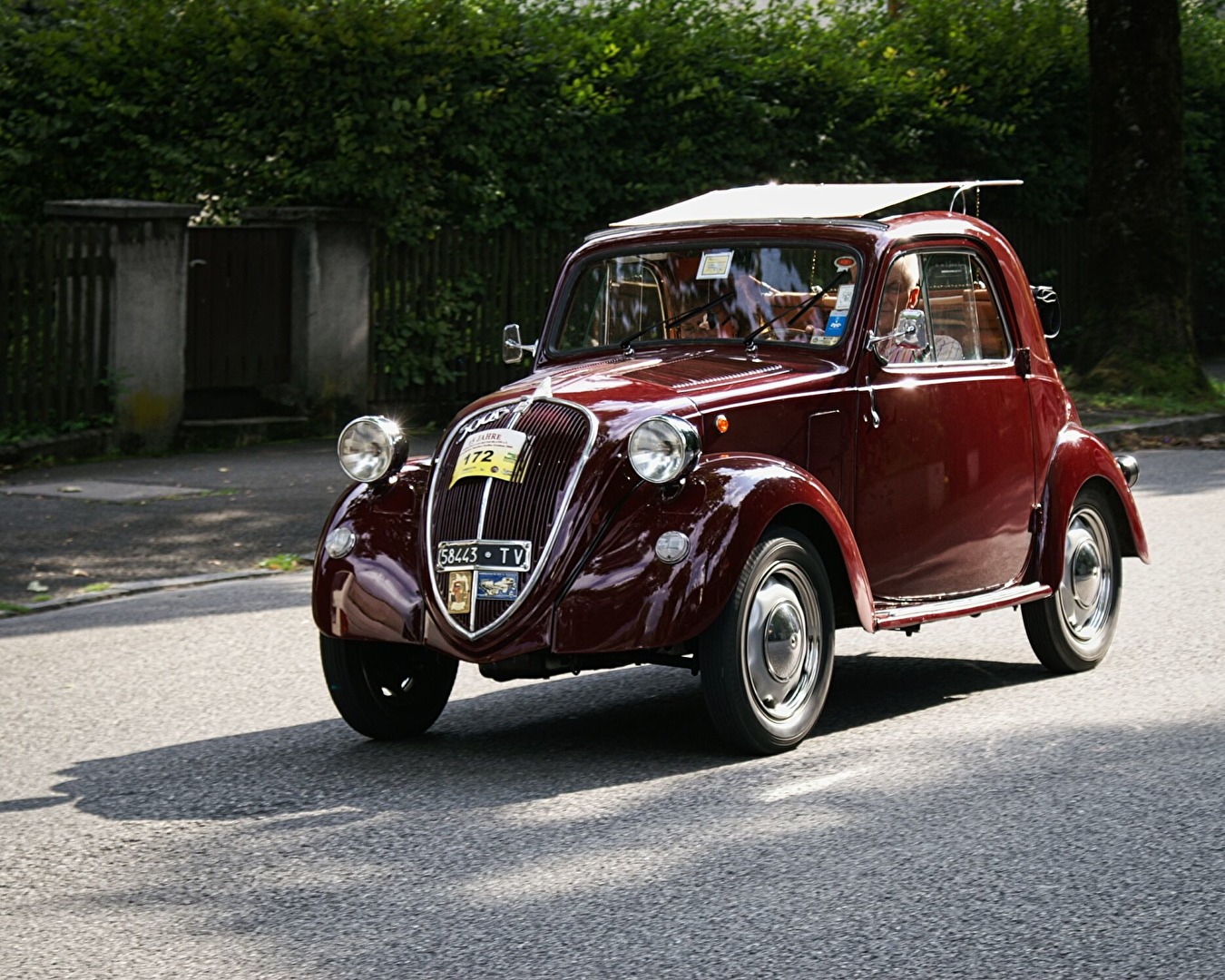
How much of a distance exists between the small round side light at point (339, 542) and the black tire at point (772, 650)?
128cm

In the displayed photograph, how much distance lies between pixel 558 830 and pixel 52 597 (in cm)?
527

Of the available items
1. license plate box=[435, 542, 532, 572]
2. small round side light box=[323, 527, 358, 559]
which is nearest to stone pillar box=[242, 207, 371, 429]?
small round side light box=[323, 527, 358, 559]

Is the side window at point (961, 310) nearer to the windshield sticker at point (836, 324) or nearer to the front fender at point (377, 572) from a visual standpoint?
the windshield sticker at point (836, 324)

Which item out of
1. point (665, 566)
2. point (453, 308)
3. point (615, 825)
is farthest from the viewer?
point (453, 308)

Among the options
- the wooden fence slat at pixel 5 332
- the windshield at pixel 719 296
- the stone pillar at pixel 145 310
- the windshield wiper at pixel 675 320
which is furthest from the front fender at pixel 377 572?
the stone pillar at pixel 145 310

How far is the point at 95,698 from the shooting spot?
7.96 m

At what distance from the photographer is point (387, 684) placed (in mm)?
7254

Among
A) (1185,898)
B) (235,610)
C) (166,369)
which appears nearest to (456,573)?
(1185,898)

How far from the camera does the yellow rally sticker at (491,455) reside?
668 cm

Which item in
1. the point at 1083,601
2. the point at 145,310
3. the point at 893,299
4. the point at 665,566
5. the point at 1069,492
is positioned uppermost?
the point at 893,299

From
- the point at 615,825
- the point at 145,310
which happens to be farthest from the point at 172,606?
the point at 145,310

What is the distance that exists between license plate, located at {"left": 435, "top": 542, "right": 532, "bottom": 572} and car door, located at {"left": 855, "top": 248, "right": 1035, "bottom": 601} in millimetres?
1366

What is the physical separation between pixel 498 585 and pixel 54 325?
9561 mm

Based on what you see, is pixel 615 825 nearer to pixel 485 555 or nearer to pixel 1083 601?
pixel 485 555
